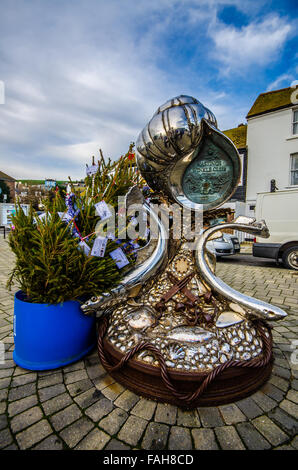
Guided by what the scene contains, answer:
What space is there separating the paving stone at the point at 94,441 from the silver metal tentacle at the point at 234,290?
4.27 feet

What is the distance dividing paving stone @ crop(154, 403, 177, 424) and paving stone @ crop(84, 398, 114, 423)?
12.6 inches

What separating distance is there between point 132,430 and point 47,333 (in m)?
0.95

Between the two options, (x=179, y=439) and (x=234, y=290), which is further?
(x=234, y=290)

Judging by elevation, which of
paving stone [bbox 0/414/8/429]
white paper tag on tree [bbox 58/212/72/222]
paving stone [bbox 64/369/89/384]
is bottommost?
paving stone [bbox 0/414/8/429]

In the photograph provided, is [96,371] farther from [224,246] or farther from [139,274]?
[224,246]

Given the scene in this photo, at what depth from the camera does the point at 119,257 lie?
1983 millimetres

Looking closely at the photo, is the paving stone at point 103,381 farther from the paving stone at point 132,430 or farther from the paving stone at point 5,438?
the paving stone at point 5,438

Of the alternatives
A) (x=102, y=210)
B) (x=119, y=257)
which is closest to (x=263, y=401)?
(x=119, y=257)

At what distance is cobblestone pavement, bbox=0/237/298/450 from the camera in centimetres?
127

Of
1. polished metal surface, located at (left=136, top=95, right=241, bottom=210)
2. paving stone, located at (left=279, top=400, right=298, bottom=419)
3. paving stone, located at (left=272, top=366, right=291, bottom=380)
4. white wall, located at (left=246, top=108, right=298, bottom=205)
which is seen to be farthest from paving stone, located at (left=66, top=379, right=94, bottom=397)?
white wall, located at (left=246, top=108, right=298, bottom=205)

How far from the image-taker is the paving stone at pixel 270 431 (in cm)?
130

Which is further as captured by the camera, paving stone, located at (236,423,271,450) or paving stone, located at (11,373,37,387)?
paving stone, located at (11,373,37,387)

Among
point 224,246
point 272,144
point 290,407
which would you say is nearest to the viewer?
point 290,407

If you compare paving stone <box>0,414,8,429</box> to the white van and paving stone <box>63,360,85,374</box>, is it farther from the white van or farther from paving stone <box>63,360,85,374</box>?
the white van
